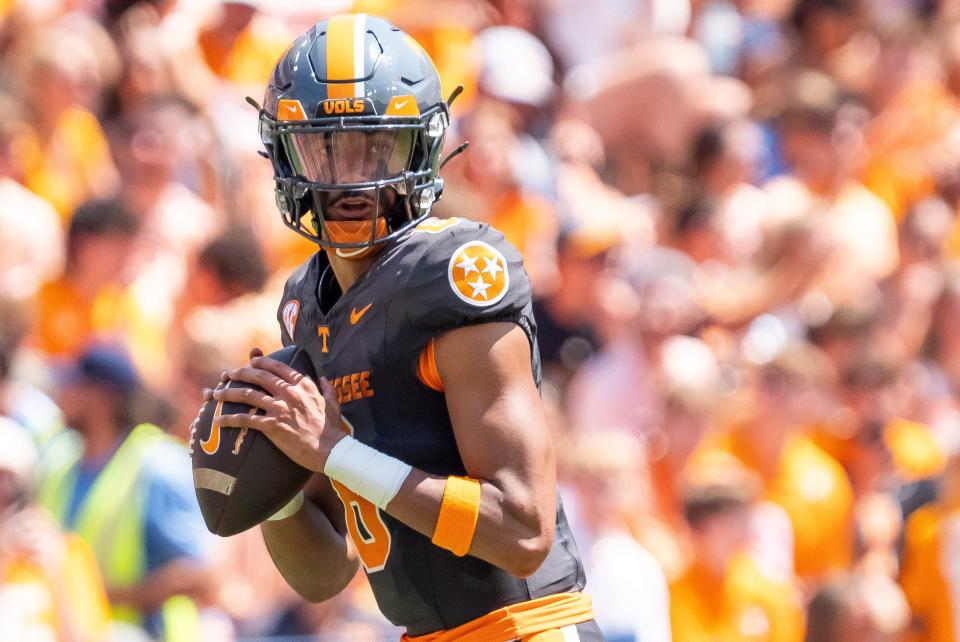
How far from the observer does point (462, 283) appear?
10.7 ft

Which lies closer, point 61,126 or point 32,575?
point 32,575

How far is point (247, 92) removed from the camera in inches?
307

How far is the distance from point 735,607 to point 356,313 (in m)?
3.07

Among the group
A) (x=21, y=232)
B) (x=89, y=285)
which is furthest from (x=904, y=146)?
(x=21, y=232)

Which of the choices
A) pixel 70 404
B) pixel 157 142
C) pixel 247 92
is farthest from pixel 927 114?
pixel 70 404

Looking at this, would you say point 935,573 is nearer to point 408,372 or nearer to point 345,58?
point 408,372

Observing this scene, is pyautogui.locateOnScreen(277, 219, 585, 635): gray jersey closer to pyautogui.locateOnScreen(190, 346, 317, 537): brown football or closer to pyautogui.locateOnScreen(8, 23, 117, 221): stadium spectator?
pyautogui.locateOnScreen(190, 346, 317, 537): brown football

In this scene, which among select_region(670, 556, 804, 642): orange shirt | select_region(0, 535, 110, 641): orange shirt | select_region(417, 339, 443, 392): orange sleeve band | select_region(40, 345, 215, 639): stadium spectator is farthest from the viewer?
select_region(670, 556, 804, 642): orange shirt

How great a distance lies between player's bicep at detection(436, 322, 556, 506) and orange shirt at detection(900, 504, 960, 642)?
11.1 ft

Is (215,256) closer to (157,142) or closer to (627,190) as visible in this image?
(157,142)

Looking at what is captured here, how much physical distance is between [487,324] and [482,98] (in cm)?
484

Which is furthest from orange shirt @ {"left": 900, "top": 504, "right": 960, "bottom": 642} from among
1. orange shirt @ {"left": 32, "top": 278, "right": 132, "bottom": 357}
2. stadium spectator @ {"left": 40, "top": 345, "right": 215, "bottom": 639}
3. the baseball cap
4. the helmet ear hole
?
the helmet ear hole

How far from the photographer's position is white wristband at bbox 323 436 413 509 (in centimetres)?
323

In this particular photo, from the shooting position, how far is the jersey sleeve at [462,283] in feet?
10.6
